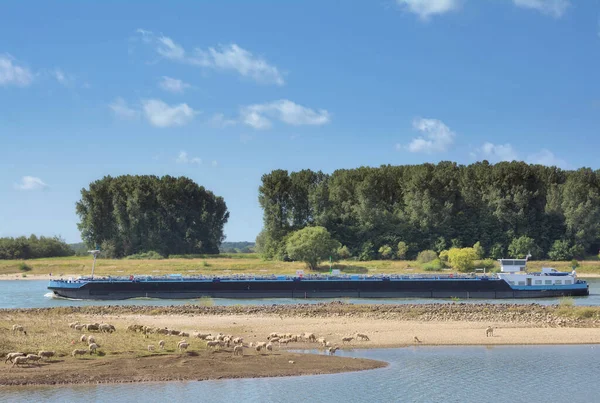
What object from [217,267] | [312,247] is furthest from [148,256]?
[312,247]

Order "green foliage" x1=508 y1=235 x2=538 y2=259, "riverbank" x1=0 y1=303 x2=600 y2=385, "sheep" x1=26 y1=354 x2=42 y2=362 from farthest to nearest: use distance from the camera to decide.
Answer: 1. "green foliage" x1=508 y1=235 x2=538 y2=259
2. "sheep" x1=26 y1=354 x2=42 y2=362
3. "riverbank" x1=0 y1=303 x2=600 y2=385

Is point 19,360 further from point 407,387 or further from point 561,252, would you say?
point 561,252

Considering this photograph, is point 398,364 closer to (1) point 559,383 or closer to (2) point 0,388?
(1) point 559,383

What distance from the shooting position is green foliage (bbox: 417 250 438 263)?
371 ft

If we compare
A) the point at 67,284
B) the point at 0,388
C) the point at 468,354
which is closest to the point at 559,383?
the point at 468,354

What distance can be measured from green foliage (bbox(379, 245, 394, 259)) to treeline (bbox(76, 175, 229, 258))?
37059 millimetres

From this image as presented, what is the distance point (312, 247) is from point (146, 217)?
3871cm

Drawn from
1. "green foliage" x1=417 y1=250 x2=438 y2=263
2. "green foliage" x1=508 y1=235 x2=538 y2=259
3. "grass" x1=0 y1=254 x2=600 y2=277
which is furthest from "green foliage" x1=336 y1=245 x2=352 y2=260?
"green foliage" x1=508 y1=235 x2=538 y2=259

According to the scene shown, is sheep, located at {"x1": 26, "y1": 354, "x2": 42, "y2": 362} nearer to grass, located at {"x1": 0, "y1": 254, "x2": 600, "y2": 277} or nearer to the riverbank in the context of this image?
the riverbank

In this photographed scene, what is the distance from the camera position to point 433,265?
107188 mm

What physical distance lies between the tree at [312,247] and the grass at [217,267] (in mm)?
1705

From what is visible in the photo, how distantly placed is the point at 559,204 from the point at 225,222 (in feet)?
204

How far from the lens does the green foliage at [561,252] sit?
114938mm

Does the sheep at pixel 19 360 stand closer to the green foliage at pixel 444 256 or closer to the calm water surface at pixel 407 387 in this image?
the calm water surface at pixel 407 387
